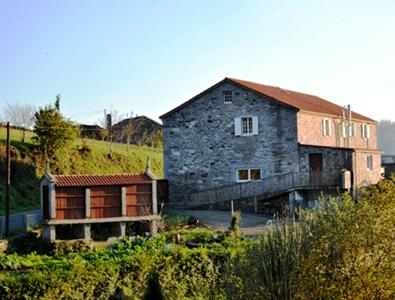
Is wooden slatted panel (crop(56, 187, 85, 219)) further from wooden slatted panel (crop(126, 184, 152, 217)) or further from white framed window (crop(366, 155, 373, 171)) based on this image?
white framed window (crop(366, 155, 373, 171))

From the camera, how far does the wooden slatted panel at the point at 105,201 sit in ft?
77.3

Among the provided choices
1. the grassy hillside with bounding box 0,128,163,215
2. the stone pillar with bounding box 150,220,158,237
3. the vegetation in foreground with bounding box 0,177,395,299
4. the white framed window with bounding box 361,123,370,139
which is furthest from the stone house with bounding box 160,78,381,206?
the vegetation in foreground with bounding box 0,177,395,299

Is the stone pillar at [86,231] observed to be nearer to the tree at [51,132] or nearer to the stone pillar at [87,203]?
the stone pillar at [87,203]

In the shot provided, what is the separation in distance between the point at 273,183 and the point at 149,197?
10.4 meters

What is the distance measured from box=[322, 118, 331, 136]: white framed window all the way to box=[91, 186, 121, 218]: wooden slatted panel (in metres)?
18.8

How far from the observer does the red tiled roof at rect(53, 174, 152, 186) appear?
76.3 ft

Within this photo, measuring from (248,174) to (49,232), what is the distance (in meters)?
15.8

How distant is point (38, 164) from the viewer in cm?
3800

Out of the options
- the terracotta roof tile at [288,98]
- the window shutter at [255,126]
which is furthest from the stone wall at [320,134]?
the window shutter at [255,126]

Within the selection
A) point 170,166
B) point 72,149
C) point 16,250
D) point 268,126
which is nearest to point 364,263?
point 16,250

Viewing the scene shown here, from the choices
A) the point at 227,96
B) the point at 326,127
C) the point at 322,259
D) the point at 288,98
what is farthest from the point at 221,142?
the point at 322,259

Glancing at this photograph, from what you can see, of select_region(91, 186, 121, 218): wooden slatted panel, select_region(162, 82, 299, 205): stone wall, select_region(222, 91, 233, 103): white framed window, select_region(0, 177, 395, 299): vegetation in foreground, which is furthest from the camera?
select_region(222, 91, 233, 103): white framed window

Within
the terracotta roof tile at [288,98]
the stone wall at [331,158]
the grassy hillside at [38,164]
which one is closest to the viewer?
the stone wall at [331,158]

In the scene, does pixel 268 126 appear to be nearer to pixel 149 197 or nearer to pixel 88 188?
pixel 149 197
